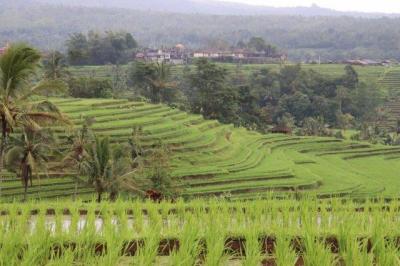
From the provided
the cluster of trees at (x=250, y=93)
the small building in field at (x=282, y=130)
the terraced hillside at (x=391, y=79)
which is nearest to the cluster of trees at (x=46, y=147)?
the cluster of trees at (x=250, y=93)

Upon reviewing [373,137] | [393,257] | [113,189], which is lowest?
[373,137]

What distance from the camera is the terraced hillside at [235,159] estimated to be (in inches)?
1059

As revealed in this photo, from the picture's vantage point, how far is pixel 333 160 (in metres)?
40.4

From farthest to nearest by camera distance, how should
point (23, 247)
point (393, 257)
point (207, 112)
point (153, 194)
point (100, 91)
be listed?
point (207, 112) → point (100, 91) → point (153, 194) → point (23, 247) → point (393, 257)

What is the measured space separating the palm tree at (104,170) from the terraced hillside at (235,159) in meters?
5.38

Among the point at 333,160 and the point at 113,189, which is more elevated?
the point at 113,189

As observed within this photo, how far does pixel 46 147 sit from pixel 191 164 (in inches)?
406

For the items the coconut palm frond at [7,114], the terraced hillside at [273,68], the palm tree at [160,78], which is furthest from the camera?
the terraced hillside at [273,68]

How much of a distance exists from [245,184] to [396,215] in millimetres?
19941

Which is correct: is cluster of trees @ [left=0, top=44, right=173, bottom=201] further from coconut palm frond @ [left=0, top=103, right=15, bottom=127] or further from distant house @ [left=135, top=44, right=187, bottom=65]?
distant house @ [left=135, top=44, right=187, bottom=65]

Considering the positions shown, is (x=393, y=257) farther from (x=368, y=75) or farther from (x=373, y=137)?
(x=368, y=75)

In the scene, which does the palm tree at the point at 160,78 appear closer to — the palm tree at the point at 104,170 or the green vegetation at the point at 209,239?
the palm tree at the point at 104,170

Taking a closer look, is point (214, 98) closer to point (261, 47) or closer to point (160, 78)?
point (160, 78)

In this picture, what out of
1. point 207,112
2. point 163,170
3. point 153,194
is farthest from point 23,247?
point 207,112
